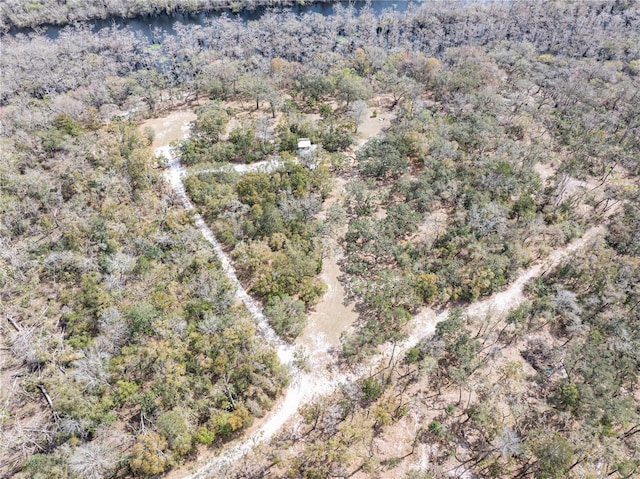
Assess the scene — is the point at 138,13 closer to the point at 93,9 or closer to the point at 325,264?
the point at 93,9

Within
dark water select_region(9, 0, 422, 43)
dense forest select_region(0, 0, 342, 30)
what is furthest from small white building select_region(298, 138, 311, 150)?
dense forest select_region(0, 0, 342, 30)

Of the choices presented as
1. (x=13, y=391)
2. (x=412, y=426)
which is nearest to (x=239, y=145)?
(x=13, y=391)

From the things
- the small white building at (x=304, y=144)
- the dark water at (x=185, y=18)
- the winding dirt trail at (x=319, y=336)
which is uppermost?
the dark water at (x=185, y=18)

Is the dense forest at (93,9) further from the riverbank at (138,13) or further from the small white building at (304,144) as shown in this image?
the small white building at (304,144)

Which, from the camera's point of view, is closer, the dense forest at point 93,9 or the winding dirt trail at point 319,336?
the winding dirt trail at point 319,336

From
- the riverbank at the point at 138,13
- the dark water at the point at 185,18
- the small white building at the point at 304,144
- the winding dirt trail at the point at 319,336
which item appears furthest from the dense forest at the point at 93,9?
the winding dirt trail at the point at 319,336

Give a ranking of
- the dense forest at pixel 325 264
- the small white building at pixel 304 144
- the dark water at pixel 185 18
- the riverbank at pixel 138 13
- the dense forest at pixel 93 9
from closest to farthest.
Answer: the dense forest at pixel 325 264
the small white building at pixel 304 144
the dense forest at pixel 93 9
the riverbank at pixel 138 13
the dark water at pixel 185 18

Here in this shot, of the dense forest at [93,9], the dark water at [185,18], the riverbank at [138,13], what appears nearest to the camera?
the dense forest at [93,9]
